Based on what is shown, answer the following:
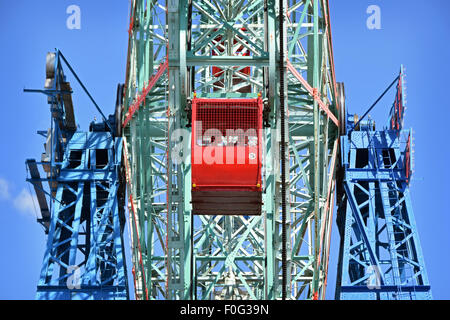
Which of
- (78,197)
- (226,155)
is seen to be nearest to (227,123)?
(226,155)

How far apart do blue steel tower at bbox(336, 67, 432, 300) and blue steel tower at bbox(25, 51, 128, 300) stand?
7938mm

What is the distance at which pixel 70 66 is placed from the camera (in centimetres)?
3712

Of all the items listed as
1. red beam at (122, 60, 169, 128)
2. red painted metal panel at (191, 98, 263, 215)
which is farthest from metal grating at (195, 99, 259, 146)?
red beam at (122, 60, 169, 128)

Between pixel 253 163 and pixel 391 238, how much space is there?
465 inches

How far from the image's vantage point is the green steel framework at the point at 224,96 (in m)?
28.6

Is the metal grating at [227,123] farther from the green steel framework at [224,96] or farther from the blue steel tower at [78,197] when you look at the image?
the blue steel tower at [78,197]

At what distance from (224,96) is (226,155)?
13.9 ft

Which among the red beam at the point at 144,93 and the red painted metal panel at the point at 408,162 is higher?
the red beam at the point at 144,93

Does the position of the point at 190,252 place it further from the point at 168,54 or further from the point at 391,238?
the point at 391,238

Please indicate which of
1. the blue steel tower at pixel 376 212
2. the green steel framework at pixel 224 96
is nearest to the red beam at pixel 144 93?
the green steel framework at pixel 224 96

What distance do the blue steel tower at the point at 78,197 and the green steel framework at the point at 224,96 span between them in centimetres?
105

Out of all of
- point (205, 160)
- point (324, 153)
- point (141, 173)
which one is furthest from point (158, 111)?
point (205, 160)

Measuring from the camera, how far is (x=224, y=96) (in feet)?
98.4

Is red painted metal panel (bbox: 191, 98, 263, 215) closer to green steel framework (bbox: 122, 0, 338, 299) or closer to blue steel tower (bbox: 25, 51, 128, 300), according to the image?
green steel framework (bbox: 122, 0, 338, 299)
